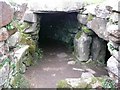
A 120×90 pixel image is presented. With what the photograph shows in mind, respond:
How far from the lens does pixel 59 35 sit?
457 inches

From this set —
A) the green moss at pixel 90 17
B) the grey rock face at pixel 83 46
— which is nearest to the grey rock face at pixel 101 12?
the green moss at pixel 90 17

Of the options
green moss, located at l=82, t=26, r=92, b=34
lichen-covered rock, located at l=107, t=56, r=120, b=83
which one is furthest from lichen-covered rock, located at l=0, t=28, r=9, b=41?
green moss, located at l=82, t=26, r=92, b=34

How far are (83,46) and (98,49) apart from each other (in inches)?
21.5

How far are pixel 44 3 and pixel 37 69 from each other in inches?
90.6

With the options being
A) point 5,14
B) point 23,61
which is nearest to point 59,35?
point 23,61

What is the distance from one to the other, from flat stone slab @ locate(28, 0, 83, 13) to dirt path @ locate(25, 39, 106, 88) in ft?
6.18

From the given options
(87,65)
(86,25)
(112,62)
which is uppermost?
(86,25)

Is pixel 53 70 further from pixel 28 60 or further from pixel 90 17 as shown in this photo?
pixel 90 17

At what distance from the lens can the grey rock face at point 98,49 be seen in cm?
848

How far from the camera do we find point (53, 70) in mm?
7945

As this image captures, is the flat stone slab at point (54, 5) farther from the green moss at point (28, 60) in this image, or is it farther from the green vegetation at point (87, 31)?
A: the green moss at point (28, 60)

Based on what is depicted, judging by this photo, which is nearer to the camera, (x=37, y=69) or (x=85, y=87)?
(x=85, y=87)

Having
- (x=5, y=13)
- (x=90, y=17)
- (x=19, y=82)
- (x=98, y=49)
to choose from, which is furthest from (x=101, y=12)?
(x=5, y=13)

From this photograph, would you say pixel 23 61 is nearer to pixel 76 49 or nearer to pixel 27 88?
pixel 27 88
